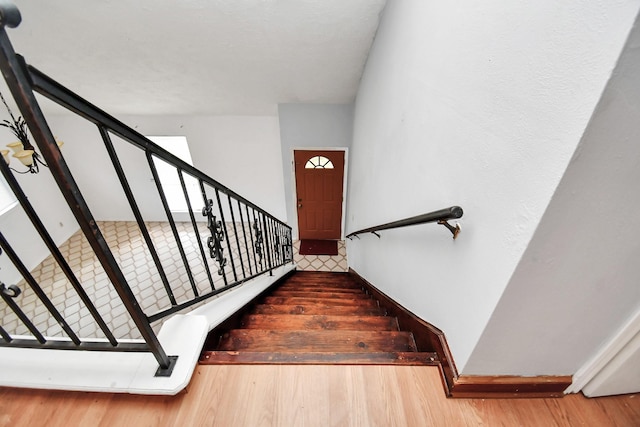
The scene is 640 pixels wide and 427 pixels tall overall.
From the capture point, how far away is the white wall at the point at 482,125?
527 mm

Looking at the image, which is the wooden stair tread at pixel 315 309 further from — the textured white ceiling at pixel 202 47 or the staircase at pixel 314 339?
the textured white ceiling at pixel 202 47

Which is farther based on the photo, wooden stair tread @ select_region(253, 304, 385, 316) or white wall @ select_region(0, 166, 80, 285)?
white wall @ select_region(0, 166, 80, 285)

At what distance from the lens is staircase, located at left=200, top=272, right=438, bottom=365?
111 centimetres

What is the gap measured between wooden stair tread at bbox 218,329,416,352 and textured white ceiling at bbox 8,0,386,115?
2442mm

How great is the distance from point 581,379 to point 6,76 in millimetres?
1800

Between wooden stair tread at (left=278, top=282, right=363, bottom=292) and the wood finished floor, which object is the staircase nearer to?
the wood finished floor

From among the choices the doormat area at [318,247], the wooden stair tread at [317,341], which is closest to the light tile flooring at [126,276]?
the doormat area at [318,247]

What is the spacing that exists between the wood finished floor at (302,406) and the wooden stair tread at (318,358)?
0.04 m

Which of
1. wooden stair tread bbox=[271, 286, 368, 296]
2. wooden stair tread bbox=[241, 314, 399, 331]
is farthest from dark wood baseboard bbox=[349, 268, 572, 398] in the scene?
wooden stair tread bbox=[271, 286, 368, 296]

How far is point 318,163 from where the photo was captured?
4.41m

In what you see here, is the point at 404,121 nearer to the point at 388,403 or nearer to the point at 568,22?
the point at 568,22

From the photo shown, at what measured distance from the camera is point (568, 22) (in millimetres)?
528

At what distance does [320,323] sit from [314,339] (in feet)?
1.01

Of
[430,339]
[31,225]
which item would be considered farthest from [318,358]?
[31,225]
